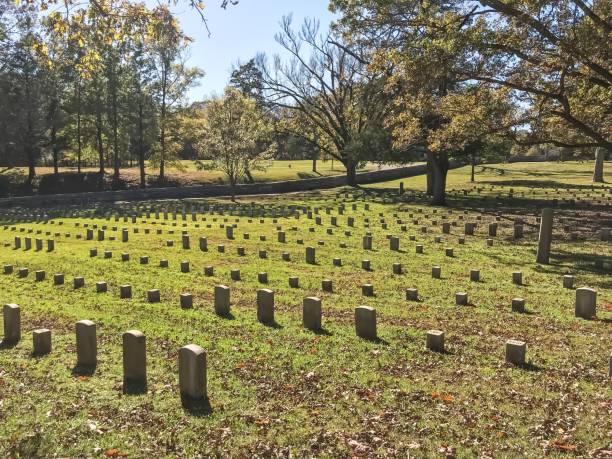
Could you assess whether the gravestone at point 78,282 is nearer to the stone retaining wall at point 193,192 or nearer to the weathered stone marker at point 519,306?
the weathered stone marker at point 519,306

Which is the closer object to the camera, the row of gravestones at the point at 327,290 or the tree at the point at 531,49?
the row of gravestones at the point at 327,290

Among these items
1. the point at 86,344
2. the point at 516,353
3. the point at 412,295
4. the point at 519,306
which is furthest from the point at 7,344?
the point at 519,306

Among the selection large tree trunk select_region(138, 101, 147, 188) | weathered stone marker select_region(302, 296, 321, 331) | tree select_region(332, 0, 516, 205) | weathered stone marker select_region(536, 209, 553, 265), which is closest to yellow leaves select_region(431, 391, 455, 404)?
weathered stone marker select_region(302, 296, 321, 331)

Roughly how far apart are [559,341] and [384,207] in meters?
21.2

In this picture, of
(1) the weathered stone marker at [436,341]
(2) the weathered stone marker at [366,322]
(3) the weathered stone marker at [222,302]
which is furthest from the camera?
(3) the weathered stone marker at [222,302]

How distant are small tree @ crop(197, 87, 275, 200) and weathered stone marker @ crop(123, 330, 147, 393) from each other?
103ft

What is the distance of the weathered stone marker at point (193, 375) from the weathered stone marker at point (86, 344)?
1.67 metres

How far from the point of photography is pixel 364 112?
4359 cm

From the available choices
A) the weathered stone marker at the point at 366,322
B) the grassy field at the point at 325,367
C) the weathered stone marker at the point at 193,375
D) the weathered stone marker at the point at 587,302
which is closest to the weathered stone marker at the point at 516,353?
the grassy field at the point at 325,367

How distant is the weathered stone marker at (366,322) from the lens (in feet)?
24.1

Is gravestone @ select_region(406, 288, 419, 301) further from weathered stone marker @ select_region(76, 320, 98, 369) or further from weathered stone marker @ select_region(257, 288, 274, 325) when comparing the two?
weathered stone marker @ select_region(76, 320, 98, 369)

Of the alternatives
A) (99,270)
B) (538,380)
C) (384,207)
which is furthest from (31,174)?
(538,380)

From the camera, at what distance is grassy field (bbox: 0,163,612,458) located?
4.65 meters

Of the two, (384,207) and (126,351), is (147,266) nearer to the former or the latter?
(126,351)
